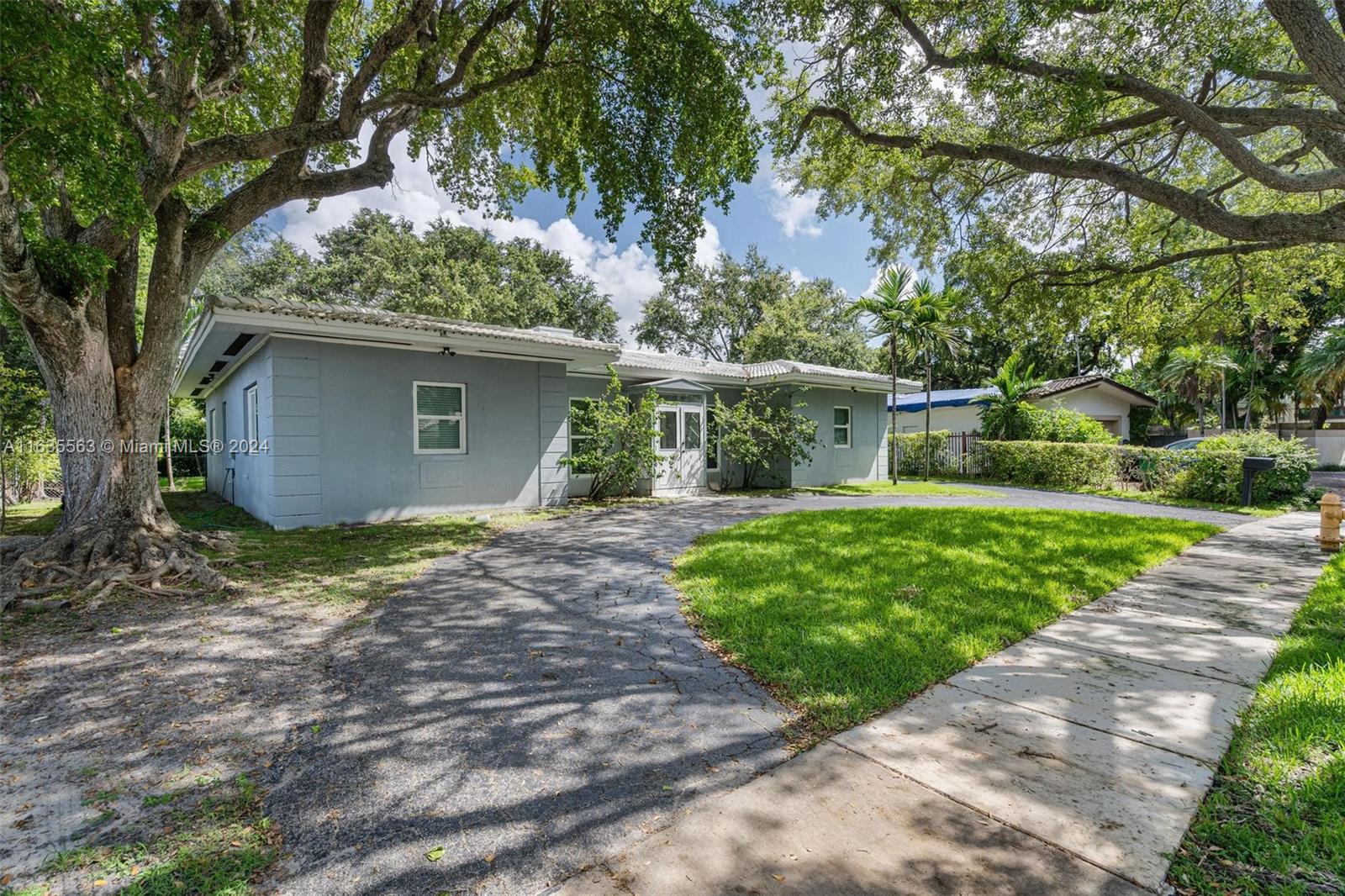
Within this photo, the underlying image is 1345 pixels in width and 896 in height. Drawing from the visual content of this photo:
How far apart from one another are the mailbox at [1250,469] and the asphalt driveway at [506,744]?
11764mm

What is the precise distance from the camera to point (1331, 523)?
6230mm

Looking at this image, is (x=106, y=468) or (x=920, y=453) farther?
(x=920, y=453)

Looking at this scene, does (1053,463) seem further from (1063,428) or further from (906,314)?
(906,314)

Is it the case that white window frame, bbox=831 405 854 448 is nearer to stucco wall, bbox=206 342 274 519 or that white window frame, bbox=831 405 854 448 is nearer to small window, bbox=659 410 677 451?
small window, bbox=659 410 677 451

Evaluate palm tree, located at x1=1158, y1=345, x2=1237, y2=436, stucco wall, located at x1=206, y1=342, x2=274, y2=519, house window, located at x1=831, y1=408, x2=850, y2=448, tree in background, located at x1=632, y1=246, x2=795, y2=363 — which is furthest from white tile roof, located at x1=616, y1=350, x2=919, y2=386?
palm tree, located at x1=1158, y1=345, x2=1237, y2=436

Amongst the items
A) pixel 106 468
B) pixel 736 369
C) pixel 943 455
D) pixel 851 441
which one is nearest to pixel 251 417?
pixel 106 468

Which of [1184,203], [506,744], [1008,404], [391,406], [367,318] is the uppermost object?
[1184,203]

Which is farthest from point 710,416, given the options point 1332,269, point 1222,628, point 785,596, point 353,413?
point 1332,269

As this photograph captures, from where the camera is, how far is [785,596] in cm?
451

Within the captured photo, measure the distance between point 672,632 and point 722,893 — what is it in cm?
232

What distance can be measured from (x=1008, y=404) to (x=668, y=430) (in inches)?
457

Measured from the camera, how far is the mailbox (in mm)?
9773

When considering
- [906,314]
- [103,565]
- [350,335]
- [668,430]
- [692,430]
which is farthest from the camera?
[906,314]

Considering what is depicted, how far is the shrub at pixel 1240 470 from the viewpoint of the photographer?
998 centimetres
